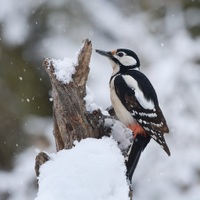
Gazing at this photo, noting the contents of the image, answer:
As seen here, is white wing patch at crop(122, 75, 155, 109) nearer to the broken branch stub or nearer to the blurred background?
the broken branch stub

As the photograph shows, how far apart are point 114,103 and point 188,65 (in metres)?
6.11

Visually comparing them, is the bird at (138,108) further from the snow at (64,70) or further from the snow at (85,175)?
the snow at (85,175)

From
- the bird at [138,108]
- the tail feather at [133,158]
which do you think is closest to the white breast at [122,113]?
the bird at [138,108]

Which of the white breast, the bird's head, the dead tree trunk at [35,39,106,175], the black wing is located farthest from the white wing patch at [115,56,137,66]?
the dead tree trunk at [35,39,106,175]

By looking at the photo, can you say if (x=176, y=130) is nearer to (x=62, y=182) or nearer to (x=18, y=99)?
(x=18, y=99)

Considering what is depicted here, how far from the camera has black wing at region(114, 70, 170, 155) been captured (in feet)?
16.2

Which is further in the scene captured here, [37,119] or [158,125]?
[37,119]

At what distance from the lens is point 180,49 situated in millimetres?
11461

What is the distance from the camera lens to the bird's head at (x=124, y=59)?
539cm

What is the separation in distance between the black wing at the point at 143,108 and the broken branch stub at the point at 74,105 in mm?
672

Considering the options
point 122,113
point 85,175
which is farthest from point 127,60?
point 85,175

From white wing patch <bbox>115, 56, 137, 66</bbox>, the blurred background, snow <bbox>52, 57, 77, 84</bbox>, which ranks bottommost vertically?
the blurred background

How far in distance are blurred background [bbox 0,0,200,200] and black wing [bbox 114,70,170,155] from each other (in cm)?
369

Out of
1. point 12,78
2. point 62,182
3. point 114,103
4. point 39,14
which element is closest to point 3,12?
point 39,14
